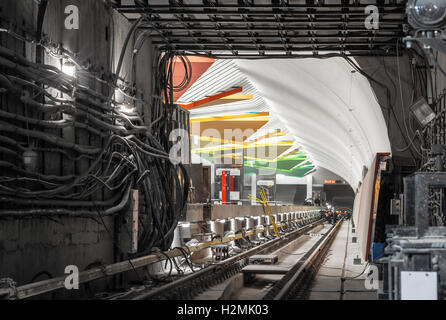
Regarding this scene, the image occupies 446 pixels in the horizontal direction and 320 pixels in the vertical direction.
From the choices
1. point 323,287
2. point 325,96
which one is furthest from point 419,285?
point 325,96

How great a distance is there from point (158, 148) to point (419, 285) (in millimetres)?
7547

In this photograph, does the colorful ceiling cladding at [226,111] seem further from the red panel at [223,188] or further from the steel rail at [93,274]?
the steel rail at [93,274]

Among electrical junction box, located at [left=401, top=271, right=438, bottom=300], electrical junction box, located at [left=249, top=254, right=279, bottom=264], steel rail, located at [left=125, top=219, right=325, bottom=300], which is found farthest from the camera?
electrical junction box, located at [left=249, top=254, right=279, bottom=264]

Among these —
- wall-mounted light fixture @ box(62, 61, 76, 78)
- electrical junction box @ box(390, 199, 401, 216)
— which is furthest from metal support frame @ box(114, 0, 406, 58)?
electrical junction box @ box(390, 199, 401, 216)

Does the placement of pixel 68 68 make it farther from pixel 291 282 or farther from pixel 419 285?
pixel 419 285

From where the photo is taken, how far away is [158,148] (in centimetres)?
1152

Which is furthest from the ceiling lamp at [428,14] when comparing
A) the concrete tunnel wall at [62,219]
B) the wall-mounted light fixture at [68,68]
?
the wall-mounted light fixture at [68,68]

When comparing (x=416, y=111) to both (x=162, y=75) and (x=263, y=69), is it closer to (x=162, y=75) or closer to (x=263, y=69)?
(x=162, y=75)

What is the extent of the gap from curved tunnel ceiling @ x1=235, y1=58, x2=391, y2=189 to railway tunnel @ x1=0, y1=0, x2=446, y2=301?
252 millimetres

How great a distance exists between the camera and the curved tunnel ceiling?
16.6 metres

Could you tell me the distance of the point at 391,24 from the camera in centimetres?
1099

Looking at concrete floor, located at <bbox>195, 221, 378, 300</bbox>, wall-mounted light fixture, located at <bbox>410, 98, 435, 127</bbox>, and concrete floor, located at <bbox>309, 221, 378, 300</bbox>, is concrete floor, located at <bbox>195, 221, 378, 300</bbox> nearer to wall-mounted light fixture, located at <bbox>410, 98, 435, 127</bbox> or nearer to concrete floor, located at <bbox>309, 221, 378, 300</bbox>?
concrete floor, located at <bbox>309, 221, 378, 300</bbox>

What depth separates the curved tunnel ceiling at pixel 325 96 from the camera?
54.5 ft

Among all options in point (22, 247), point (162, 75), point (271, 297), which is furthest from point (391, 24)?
point (22, 247)
